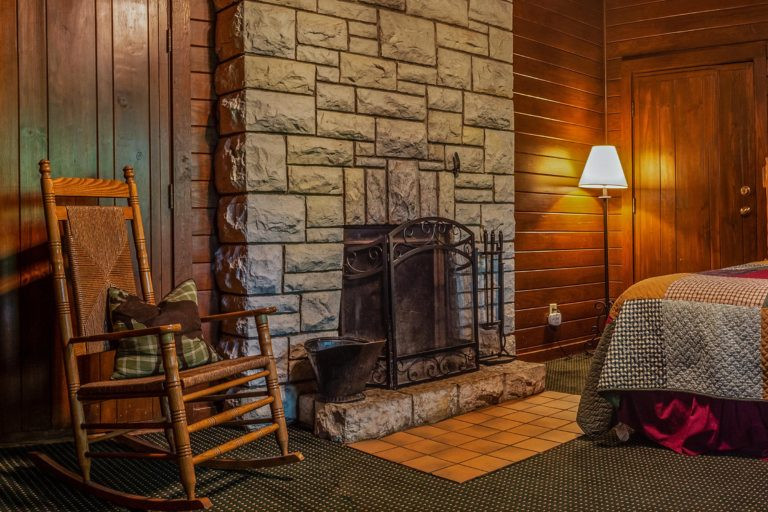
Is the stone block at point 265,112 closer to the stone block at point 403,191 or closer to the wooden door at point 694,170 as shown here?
the stone block at point 403,191

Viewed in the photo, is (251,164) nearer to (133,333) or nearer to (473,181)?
(133,333)

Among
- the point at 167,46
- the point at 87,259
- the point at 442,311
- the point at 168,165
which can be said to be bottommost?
the point at 442,311

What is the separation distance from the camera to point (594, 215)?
4871mm

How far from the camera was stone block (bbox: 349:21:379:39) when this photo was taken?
3111mm

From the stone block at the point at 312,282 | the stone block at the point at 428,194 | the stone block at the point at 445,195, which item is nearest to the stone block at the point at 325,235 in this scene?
the stone block at the point at 312,282

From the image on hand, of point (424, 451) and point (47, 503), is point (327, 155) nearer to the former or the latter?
point (424, 451)

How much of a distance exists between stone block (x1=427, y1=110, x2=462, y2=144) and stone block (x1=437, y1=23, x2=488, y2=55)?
1.13ft

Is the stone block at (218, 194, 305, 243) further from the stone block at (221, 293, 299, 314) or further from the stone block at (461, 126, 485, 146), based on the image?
the stone block at (461, 126, 485, 146)

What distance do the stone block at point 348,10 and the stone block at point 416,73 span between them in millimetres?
255

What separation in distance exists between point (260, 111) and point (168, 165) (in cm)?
43

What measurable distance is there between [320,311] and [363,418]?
523 mm

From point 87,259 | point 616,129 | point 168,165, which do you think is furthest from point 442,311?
point 616,129

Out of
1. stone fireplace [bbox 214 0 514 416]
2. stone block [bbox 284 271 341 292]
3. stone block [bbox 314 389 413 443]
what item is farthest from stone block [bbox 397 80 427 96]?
stone block [bbox 314 389 413 443]

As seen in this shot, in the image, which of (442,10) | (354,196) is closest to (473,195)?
(354,196)
